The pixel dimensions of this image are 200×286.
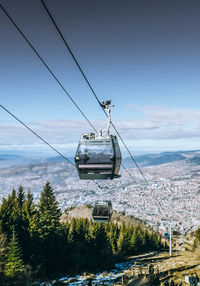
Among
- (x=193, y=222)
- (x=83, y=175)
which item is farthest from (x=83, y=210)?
(x=193, y=222)

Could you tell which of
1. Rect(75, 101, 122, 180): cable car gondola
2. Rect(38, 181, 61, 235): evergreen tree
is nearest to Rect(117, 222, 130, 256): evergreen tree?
Rect(38, 181, 61, 235): evergreen tree

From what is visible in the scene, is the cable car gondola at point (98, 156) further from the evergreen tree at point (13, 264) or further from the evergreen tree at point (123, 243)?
the evergreen tree at point (123, 243)

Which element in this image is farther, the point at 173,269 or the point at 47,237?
the point at 47,237

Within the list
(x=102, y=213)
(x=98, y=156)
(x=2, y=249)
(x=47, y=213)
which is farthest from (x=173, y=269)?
(x=98, y=156)

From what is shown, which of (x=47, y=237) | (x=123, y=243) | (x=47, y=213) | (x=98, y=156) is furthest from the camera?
(x=123, y=243)

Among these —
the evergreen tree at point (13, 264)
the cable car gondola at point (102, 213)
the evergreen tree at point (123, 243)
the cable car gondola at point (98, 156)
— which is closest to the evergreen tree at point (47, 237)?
the evergreen tree at point (13, 264)

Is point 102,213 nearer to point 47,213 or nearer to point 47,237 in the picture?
point 47,237

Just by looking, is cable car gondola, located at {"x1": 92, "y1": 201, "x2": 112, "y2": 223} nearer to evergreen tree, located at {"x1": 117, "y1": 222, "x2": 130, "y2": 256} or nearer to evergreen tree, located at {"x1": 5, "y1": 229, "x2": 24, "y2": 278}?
evergreen tree, located at {"x1": 5, "y1": 229, "x2": 24, "y2": 278}

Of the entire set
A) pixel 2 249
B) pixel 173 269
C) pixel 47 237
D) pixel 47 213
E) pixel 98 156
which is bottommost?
pixel 173 269

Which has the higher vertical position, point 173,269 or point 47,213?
point 47,213
